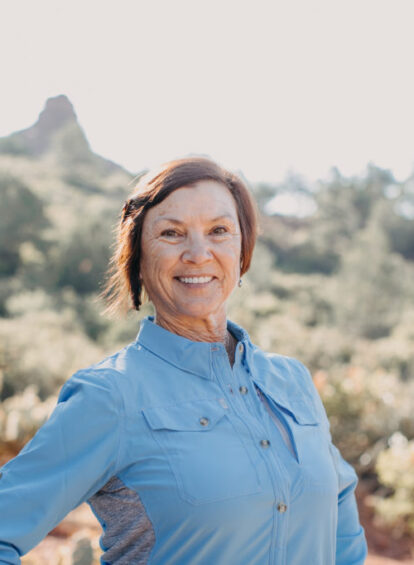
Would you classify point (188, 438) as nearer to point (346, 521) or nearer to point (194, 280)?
point (194, 280)

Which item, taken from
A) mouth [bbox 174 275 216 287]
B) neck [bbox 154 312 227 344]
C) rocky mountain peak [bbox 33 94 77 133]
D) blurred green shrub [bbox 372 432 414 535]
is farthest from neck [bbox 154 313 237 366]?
rocky mountain peak [bbox 33 94 77 133]

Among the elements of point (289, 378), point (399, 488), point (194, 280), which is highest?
point (194, 280)

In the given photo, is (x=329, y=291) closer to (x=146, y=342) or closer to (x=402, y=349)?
(x=402, y=349)

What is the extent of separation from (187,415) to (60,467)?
316 mm

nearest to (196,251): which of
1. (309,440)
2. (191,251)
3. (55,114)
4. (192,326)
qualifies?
(191,251)

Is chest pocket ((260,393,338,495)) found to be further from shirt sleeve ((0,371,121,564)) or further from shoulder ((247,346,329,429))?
shirt sleeve ((0,371,121,564))

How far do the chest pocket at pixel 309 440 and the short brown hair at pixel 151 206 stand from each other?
0.54 metres

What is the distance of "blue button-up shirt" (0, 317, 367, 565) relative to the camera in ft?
4.04

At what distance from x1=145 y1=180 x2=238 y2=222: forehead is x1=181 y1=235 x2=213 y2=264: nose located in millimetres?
61

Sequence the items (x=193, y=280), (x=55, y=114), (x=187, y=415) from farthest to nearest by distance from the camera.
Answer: (x=55, y=114)
(x=193, y=280)
(x=187, y=415)

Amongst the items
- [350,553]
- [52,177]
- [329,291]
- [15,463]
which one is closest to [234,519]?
[15,463]

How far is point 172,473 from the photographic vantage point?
50.0 inches

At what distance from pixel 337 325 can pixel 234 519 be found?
1785 centimetres

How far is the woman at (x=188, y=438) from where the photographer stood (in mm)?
1247
